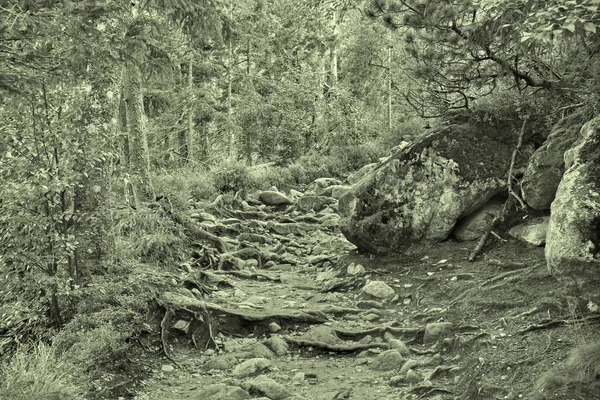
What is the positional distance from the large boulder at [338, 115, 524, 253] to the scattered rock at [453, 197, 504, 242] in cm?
15

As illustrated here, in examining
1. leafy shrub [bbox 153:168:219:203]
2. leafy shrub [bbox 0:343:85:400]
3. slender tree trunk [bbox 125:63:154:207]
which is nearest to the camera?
leafy shrub [bbox 0:343:85:400]

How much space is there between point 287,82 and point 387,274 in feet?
47.4

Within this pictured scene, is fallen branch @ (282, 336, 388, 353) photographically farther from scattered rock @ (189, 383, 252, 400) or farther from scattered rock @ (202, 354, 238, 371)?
scattered rock @ (189, 383, 252, 400)

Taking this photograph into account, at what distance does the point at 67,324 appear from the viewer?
6617mm

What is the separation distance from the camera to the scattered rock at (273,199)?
53.3ft

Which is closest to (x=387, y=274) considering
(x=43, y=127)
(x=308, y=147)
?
(x=43, y=127)

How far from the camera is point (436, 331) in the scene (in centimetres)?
720

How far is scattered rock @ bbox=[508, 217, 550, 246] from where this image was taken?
8.07 metres

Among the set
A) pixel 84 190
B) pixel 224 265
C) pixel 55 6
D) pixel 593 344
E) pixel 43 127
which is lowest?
pixel 224 265

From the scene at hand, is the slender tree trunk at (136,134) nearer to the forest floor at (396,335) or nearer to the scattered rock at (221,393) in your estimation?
the forest floor at (396,335)

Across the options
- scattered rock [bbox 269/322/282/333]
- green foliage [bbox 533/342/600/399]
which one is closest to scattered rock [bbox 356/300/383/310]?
scattered rock [bbox 269/322/282/333]

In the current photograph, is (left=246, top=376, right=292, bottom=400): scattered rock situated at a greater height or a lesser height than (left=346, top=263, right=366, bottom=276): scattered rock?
lesser

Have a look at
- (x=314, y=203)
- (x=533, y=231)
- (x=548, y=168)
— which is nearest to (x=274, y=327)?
(x=533, y=231)

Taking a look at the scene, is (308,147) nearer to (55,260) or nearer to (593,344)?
(55,260)
